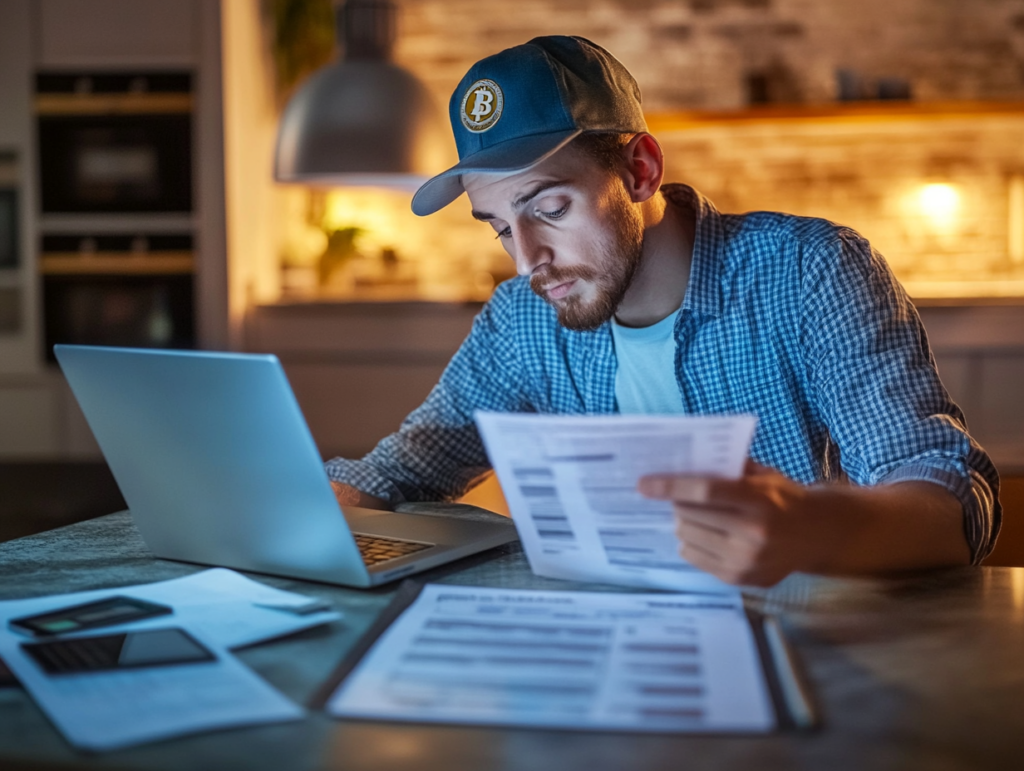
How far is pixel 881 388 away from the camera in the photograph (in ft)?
3.76

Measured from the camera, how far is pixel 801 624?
79 cm

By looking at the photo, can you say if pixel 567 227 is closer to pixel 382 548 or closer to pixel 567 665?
pixel 382 548

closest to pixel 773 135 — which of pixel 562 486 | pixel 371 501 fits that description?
pixel 371 501

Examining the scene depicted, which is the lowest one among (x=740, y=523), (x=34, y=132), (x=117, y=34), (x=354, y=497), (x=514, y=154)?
(x=354, y=497)

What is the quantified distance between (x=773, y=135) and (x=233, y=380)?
3.91m

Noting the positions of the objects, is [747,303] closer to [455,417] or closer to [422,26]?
[455,417]

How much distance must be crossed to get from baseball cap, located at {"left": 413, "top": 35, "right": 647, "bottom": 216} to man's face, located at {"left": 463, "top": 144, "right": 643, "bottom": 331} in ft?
0.15

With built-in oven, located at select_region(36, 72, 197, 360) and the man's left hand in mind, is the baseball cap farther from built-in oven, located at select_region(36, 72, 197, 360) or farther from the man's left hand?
built-in oven, located at select_region(36, 72, 197, 360)

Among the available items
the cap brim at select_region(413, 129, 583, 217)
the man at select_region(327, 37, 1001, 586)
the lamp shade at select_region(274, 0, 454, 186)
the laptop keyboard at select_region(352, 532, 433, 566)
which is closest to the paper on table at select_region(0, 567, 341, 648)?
the laptop keyboard at select_region(352, 532, 433, 566)

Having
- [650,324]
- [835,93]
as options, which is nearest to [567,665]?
[650,324]

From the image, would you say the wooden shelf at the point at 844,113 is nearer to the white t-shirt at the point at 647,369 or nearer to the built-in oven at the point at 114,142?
the built-in oven at the point at 114,142

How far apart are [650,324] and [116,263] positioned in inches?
117

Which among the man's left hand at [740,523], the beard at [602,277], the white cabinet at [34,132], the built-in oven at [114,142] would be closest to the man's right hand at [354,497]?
the beard at [602,277]

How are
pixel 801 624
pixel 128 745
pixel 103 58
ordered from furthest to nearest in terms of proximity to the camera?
1. pixel 103 58
2. pixel 801 624
3. pixel 128 745
